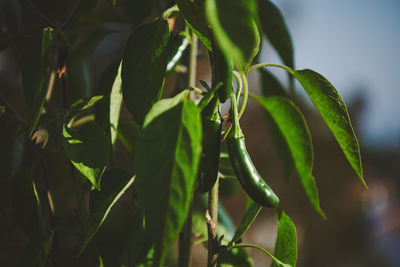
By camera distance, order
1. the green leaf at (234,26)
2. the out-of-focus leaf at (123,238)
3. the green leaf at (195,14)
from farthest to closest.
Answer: the out-of-focus leaf at (123,238) → the green leaf at (195,14) → the green leaf at (234,26)

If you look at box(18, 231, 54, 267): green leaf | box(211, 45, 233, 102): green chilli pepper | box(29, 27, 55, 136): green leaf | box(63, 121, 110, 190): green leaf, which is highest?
box(211, 45, 233, 102): green chilli pepper

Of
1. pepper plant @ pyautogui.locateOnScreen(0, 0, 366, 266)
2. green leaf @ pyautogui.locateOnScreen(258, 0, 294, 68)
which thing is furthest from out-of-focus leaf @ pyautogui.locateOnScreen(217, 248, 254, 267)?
green leaf @ pyautogui.locateOnScreen(258, 0, 294, 68)

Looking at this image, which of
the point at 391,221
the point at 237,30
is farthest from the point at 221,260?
the point at 391,221

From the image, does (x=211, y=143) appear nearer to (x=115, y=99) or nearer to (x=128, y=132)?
(x=115, y=99)

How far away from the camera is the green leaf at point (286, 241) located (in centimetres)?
30

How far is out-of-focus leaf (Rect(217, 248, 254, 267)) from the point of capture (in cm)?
32

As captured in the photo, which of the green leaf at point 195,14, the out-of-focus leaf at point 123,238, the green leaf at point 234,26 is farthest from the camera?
the out-of-focus leaf at point 123,238

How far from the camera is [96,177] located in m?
0.24

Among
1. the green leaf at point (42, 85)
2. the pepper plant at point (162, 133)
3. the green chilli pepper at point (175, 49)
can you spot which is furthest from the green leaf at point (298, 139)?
the green leaf at point (42, 85)

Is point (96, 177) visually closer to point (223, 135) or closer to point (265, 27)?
point (223, 135)

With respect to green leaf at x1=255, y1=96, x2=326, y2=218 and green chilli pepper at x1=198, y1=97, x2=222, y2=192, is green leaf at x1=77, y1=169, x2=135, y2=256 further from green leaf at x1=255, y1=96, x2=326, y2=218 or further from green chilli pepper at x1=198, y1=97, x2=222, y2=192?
green leaf at x1=255, y1=96, x2=326, y2=218

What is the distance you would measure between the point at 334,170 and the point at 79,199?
2.28 m

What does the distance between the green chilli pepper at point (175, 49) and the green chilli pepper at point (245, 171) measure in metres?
0.09

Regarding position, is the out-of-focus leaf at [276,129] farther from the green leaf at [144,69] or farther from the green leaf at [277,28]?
the green leaf at [144,69]
